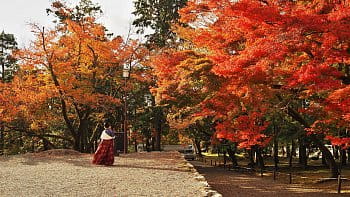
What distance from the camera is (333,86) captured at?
10047mm

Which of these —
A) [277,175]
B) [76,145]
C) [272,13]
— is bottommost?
[277,175]

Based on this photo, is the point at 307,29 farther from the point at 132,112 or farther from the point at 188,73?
the point at 132,112

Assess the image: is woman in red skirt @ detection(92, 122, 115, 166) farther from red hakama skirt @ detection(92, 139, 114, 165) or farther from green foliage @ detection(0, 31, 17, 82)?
green foliage @ detection(0, 31, 17, 82)

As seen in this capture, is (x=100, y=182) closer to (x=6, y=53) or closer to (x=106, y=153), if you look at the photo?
(x=106, y=153)

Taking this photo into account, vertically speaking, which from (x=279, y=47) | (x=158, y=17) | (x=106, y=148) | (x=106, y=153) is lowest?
(x=106, y=153)

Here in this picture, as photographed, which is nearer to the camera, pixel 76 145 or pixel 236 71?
pixel 236 71

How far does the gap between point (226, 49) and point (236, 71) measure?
86.0 inches

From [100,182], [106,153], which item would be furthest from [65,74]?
[100,182]

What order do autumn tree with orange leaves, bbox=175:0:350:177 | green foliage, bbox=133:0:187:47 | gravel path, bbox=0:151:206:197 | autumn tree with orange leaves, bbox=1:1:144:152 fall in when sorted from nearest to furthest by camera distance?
gravel path, bbox=0:151:206:197, autumn tree with orange leaves, bbox=175:0:350:177, autumn tree with orange leaves, bbox=1:1:144:152, green foliage, bbox=133:0:187:47

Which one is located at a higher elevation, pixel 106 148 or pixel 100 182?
pixel 106 148

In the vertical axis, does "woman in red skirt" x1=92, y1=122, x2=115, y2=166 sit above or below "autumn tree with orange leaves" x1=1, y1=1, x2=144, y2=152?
below

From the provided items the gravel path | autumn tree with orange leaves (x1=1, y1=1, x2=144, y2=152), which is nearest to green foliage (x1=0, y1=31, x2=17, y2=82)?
autumn tree with orange leaves (x1=1, y1=1, x2=144, y2=152)

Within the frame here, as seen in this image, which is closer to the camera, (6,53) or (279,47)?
(279,47)

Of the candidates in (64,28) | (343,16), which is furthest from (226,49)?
(64,28)
